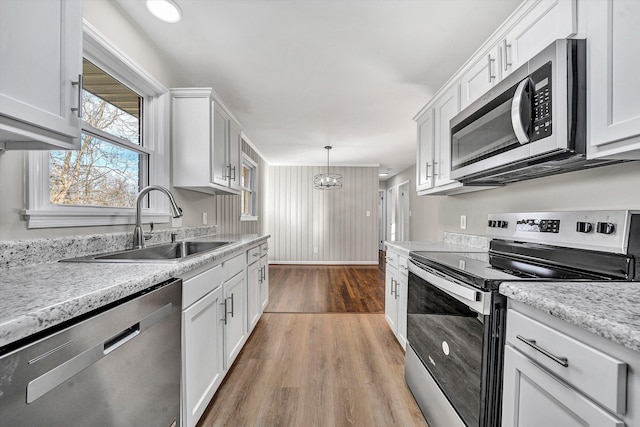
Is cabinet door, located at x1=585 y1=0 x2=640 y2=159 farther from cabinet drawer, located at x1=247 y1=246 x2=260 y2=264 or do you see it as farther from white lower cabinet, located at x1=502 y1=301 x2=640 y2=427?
cabinet drawer, located at x1=247 y1=246 x2=260 y2=264

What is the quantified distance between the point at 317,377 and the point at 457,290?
1257 millimetres

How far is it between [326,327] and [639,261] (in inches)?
88.6

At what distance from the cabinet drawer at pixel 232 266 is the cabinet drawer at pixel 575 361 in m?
1.49

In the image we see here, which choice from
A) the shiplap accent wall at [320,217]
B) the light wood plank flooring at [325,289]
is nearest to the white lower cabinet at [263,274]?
the light wood plank flooring at [325,289]

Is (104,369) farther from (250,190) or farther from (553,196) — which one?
(250,190)

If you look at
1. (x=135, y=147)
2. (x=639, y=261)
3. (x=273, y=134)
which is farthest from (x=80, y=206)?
(x=273, y=134)

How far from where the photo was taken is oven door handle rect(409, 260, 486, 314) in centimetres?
99

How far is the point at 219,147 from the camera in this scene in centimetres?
241

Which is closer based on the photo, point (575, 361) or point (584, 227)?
point (575, 361)

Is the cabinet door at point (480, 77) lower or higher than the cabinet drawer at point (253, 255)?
higher

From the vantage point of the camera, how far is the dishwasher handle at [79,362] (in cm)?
58

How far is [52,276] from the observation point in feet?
2.95

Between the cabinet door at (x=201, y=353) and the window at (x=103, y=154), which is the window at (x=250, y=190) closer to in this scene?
the window at (x=103, y=154)

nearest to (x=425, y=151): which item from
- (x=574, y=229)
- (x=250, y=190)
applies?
(x=574, y=229)
